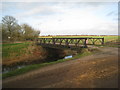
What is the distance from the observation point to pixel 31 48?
2427cm

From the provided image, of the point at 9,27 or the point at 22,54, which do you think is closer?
the point at 22,54

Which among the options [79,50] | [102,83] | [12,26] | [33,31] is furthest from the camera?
[33,31]

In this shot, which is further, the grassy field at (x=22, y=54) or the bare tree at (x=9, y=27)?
the bare tree at (x=9, y=27)

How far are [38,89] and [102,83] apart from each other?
327cm

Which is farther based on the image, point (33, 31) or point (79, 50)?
point (33, 31)

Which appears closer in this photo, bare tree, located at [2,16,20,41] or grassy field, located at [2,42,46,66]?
grassy field, located at [2,42,46,66]

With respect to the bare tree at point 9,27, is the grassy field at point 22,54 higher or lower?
lower

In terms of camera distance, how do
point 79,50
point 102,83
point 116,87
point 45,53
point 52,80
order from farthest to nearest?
point 45,53
point 79,50
point 52,80
point 102,83
point 116,87

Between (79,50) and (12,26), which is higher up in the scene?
(12,26)

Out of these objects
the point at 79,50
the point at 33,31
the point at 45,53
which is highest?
the point at 33,31

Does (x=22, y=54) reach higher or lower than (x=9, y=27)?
lower

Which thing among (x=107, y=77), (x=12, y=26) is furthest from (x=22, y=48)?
(x=107, y=77)

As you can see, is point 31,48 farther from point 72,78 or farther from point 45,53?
point 72,78

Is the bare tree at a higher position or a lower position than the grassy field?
higher
